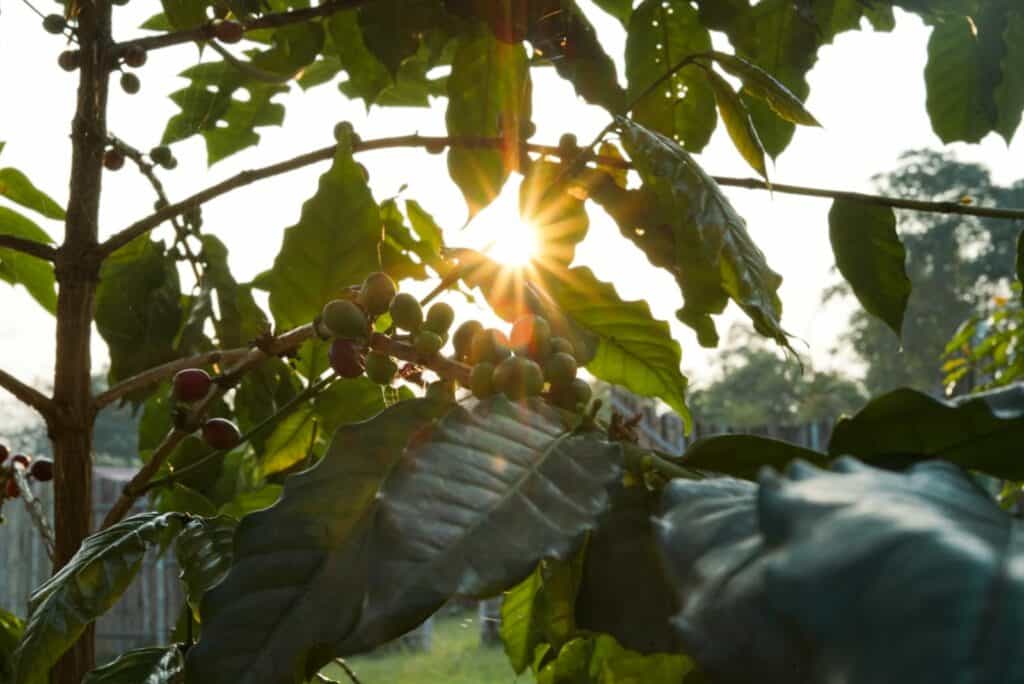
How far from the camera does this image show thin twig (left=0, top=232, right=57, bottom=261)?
29.0 inches

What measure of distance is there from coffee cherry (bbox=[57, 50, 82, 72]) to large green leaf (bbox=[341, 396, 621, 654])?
2.42 feet

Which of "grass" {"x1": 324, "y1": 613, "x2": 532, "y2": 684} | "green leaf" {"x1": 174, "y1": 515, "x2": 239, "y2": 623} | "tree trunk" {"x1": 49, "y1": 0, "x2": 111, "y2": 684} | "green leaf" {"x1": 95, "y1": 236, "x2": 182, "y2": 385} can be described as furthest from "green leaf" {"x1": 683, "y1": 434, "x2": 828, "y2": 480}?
"grass" {"x1": 324, "y1": 613, "x2": 532, "y2": 684}

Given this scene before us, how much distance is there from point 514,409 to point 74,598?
0.90 ft

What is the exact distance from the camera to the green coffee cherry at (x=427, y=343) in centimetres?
43

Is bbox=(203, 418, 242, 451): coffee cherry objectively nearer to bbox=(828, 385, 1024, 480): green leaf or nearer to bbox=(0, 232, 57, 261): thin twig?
bbox=(0, 232, 57, 261): thin twig

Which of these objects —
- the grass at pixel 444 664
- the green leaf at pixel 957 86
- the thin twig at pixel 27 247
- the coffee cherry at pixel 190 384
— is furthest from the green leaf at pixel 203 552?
the grass at pixel 444 664

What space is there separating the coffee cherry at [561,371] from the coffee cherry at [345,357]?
105mm

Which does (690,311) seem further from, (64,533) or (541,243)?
(64,533)

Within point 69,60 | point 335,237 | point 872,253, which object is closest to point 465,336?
point 335,237

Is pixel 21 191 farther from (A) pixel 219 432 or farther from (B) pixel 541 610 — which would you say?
(B) pixel 541 610

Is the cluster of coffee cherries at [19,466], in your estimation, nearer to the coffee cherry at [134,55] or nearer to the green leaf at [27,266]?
the green leaf at [27,266]

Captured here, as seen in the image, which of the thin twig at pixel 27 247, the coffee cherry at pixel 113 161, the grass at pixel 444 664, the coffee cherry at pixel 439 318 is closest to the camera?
the coffee cherry at pixel 439 318

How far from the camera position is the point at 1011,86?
0.90m

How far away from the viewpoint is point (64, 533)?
70cm
